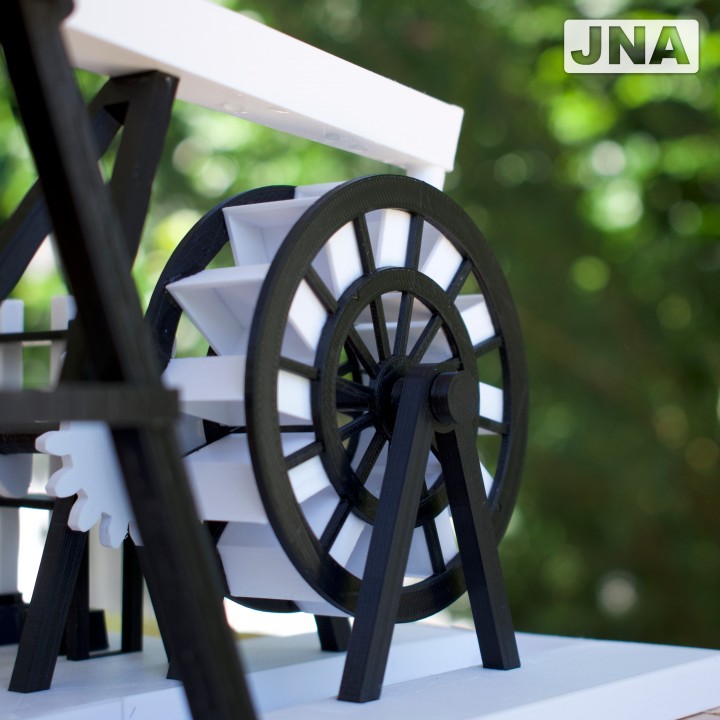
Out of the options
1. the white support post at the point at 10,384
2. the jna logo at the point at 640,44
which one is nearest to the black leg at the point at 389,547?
the white support post at the point at 10,384

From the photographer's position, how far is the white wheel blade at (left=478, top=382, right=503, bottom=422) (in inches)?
91.7

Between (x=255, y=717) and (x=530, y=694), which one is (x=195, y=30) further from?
(x=530, y=694)

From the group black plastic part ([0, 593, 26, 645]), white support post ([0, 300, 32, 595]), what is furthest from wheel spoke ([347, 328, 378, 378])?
black plastic part ([0, 593, 26, 645])

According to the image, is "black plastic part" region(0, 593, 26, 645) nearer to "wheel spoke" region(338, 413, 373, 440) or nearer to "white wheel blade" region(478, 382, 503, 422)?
"wheel spoke" region(338, 413, 373, 440)

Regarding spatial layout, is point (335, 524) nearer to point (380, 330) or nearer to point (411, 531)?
point (411, 531)

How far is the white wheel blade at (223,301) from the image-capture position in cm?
200

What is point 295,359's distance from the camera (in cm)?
203

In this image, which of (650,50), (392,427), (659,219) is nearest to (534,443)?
(659,219)

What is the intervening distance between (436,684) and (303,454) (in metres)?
0.46

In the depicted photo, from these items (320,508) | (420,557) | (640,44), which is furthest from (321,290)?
(640,44)

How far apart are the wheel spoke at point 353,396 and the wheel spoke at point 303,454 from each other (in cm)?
13

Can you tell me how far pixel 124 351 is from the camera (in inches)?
50.3

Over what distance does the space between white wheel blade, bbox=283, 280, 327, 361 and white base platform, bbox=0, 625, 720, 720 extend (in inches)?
23.0

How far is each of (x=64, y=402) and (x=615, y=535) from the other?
5.02 m
